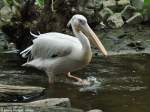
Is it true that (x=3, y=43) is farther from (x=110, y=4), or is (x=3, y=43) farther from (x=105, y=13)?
(x=110, y=4)

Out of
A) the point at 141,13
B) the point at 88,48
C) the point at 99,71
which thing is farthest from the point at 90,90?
the point at 141,13

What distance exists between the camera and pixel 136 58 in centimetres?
1071

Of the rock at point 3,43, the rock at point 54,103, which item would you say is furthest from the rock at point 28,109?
the rock at point 3,43

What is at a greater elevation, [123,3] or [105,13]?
[123,3]

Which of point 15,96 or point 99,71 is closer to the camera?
point 15,96

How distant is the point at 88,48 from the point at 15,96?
5.97 ft

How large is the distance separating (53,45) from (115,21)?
5.94 metres

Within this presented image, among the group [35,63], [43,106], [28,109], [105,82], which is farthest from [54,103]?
[35,63]

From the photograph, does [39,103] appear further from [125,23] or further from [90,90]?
[125,23]

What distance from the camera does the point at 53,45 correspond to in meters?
8.84

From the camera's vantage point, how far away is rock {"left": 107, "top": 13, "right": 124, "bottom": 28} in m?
14.3

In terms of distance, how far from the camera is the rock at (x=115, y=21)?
564 inches

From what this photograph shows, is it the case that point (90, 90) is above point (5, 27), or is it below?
below

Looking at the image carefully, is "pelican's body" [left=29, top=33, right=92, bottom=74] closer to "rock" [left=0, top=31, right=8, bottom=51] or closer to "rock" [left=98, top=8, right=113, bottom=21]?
"rock" [left=0, top=31, right=8, bottom=51]
